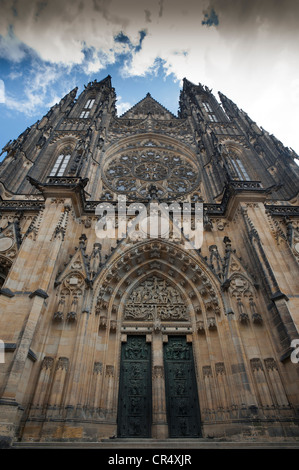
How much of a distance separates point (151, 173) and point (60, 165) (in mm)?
4816

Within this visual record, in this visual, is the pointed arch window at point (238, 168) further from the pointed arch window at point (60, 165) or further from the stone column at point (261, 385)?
the stone column at point (261, 385)

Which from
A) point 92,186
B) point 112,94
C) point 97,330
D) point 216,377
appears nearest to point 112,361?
point 97,330

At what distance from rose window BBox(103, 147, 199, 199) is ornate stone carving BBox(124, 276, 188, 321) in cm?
481

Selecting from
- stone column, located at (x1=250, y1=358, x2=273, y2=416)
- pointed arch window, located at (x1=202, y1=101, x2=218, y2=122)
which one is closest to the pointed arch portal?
stone column, located at (x1=250, y1=358, x2=273, y2=416)

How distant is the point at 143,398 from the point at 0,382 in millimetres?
3736

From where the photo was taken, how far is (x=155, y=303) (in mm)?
8797

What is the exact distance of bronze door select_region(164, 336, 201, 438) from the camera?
6.70 metres

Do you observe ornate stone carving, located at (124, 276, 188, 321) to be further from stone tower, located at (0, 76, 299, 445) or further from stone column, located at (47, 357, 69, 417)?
stone column, located at (47, 357, 69, 417)

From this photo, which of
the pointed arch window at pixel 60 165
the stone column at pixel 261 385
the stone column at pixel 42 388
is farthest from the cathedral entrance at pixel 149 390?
the pointed arch window at pixel 60 165

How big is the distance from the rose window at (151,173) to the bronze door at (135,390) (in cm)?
687

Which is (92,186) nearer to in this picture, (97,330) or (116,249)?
(116,249)

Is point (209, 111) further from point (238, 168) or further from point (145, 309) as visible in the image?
point (145, 309)

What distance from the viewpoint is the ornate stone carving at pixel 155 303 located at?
27.7ft

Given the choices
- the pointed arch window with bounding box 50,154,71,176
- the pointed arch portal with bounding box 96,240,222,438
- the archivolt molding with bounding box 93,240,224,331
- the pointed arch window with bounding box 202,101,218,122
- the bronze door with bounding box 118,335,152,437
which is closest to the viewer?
the bronze door with bounding box 118,335,152,437
